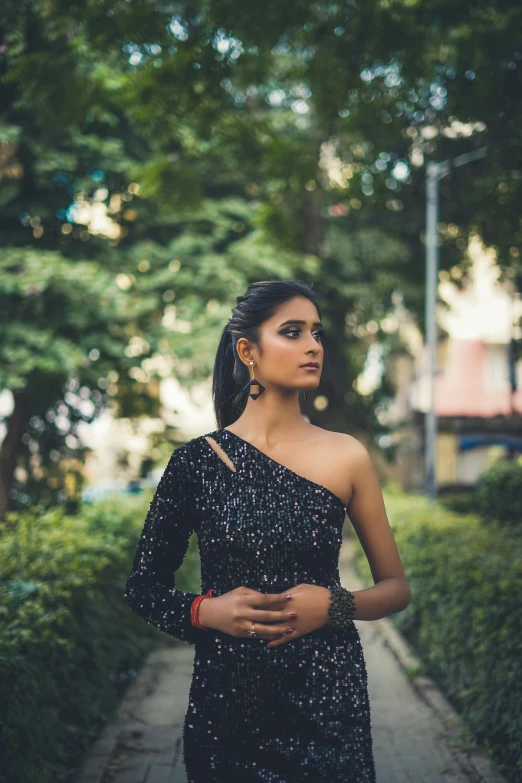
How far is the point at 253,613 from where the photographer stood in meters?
2.06

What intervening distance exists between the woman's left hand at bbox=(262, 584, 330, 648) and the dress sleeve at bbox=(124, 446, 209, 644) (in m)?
0.30

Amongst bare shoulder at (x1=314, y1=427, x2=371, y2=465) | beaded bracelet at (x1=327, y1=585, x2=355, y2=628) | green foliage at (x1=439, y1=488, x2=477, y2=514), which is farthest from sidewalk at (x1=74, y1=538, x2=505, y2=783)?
green foliage at (x1=439, y1=488, x2=477, y2=514)

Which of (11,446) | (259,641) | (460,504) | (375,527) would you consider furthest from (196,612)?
(11,446)

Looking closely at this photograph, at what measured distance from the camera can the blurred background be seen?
5590mm

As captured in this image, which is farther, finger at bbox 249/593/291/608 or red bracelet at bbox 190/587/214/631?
red bracelet at bbox 190/587/214/631

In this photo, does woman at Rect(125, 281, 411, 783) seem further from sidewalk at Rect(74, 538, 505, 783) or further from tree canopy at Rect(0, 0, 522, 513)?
tree canopy at Rect(0, 0, 522, 513)

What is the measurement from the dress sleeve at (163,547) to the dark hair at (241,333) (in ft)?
1.14

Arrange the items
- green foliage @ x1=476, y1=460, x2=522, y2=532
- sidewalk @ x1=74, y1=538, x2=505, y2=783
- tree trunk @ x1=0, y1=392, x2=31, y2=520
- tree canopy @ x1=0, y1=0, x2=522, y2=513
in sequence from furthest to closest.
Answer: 1. tree trunk @ x1=0, y1=392, x2=31, y2=520
2. green foliage @ x1=476, y1=460, x2=522, y2=532
3. tree canopy @ x1=0, y1=0, x2=522, y2=513
4. sidewalk @ x1=74, y1=538, x2=505, y2=783

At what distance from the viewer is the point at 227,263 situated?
14359mm

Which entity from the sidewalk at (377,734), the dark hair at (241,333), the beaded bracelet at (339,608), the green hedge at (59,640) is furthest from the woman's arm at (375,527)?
the sidewalk at (377,734)

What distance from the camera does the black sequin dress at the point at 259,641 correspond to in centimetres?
212

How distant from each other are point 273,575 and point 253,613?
0.15 m

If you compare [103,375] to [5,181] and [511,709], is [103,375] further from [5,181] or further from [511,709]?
[511,709]

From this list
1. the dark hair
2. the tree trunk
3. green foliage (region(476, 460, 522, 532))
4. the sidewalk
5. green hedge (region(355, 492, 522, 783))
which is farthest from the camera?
the tree trunk
